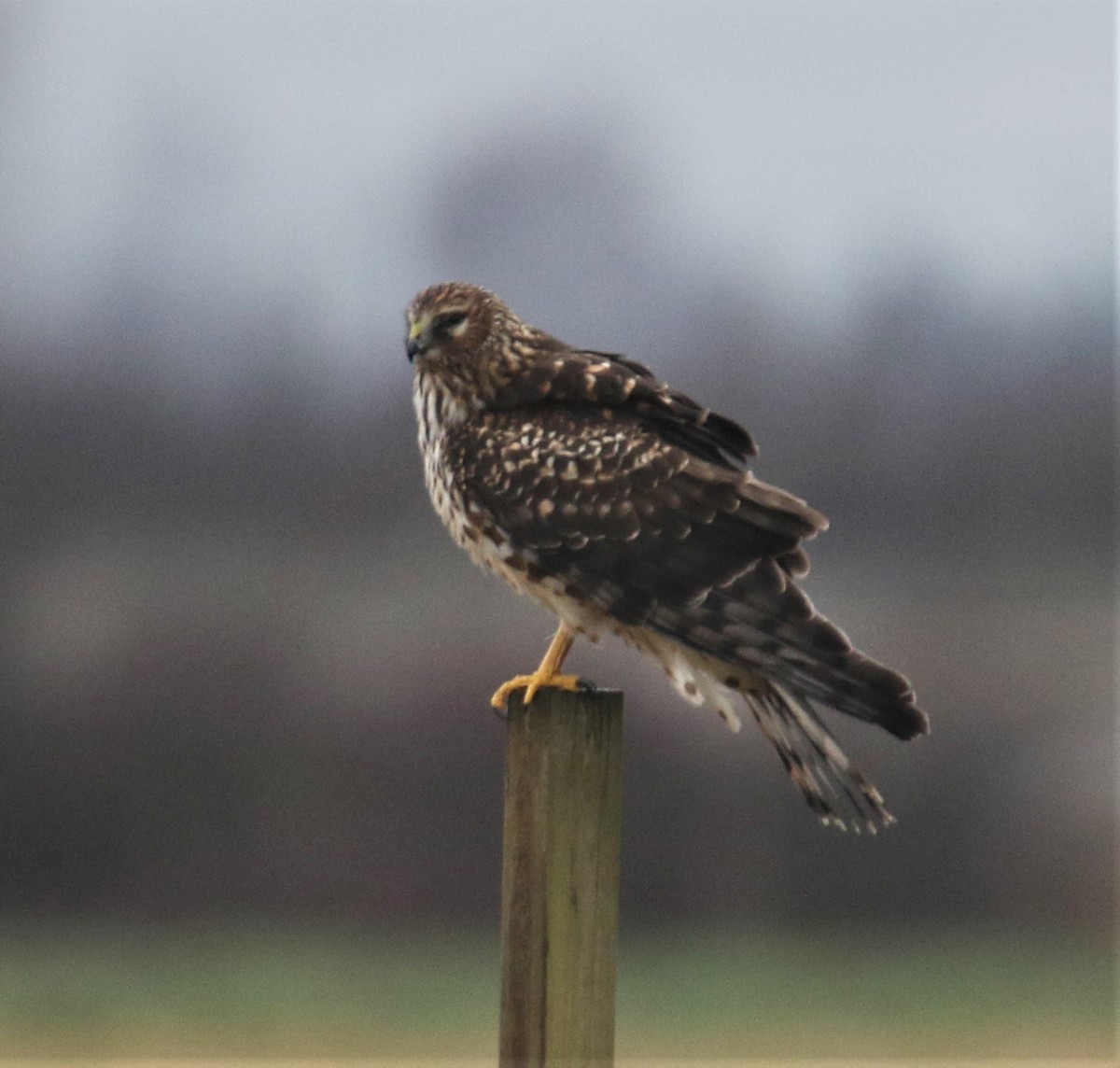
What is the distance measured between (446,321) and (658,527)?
40.2 inches

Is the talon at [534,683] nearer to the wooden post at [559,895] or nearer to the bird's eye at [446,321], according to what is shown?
the wooden post at [559,895]

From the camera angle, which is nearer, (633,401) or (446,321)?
(633,401)

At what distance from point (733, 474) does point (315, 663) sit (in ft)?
46.3

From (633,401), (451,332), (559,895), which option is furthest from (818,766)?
(451,332)

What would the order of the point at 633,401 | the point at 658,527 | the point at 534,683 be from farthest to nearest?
the point at 633,401 < the point at 658,527 < the point at 534,683

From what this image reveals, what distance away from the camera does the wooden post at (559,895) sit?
4.12 metres

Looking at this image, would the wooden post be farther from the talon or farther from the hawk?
the talon

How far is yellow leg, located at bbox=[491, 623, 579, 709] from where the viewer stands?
490 cm

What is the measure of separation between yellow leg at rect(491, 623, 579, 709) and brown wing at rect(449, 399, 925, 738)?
0.48 ft

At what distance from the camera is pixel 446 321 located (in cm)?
571

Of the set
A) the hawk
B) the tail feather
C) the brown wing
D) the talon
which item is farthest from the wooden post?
the tail feather

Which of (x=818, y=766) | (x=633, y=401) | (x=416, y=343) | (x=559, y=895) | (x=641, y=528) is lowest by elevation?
(x=559, y=895)

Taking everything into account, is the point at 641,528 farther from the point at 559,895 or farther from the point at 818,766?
→ the point at 559,895

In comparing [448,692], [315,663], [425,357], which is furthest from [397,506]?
[425,357]
